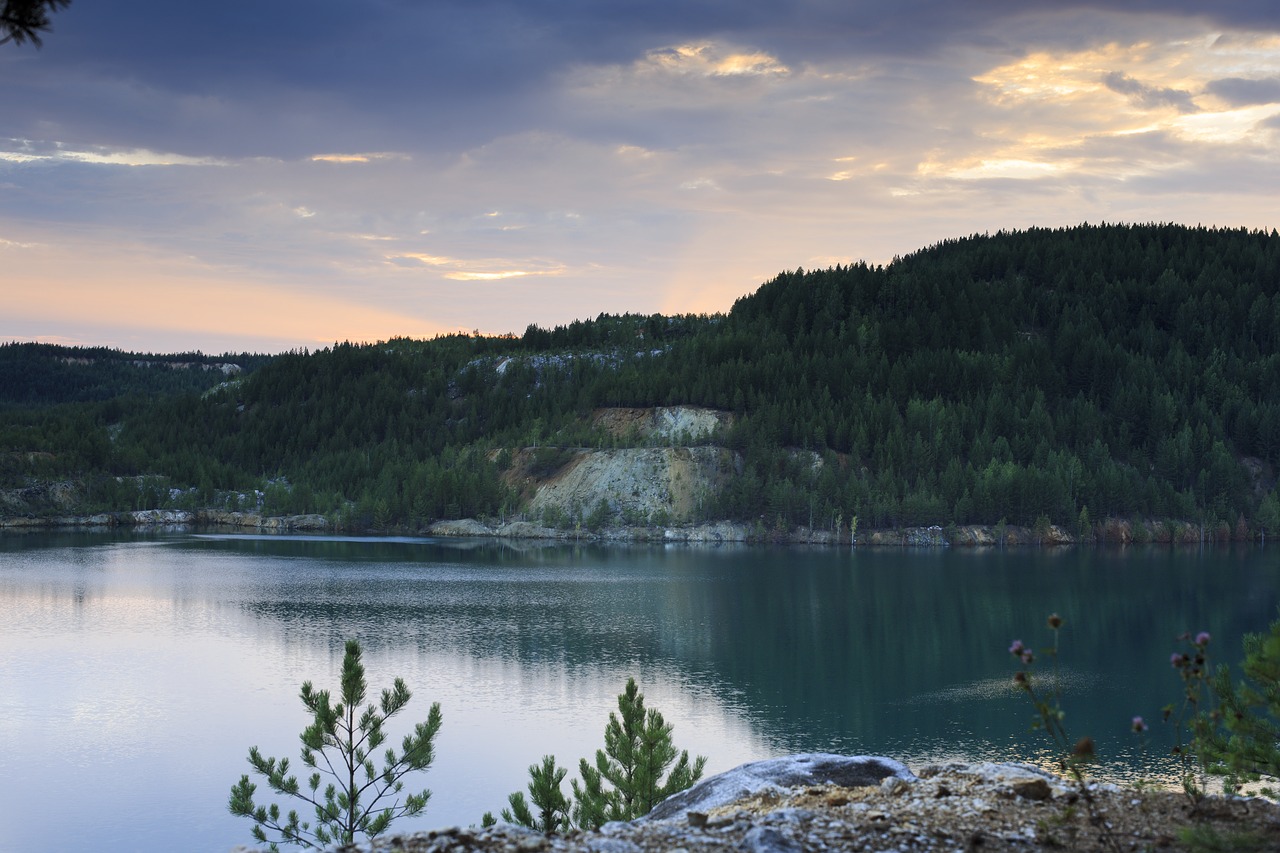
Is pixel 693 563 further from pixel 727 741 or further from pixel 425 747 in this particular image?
pixel 425 747

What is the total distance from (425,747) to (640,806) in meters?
6.15

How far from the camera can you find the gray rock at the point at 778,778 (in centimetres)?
2139

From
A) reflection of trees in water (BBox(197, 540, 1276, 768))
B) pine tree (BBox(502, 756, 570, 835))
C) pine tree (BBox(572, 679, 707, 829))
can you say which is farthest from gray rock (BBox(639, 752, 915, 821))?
reflection of trees in water (BBox(197, 540, 1276, 768))

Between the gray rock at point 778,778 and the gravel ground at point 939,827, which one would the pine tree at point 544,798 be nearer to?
the gray rock at point 778,778

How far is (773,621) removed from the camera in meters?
95.8

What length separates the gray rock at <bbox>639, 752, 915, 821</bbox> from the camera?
21391 millimetres

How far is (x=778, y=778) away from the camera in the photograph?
22547 mm

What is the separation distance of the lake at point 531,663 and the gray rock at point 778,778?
20855 millimetres

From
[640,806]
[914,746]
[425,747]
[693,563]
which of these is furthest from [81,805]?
[693,563]

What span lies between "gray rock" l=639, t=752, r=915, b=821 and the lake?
2085cm

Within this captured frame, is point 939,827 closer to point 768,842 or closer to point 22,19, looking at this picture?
point 768,842

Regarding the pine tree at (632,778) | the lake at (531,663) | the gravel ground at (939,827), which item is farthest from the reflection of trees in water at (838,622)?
the gravel ground at (939,827)

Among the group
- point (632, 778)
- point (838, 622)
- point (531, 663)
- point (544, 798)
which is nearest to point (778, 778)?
point (544, 798)

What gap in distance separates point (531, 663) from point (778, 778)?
54.2 m
